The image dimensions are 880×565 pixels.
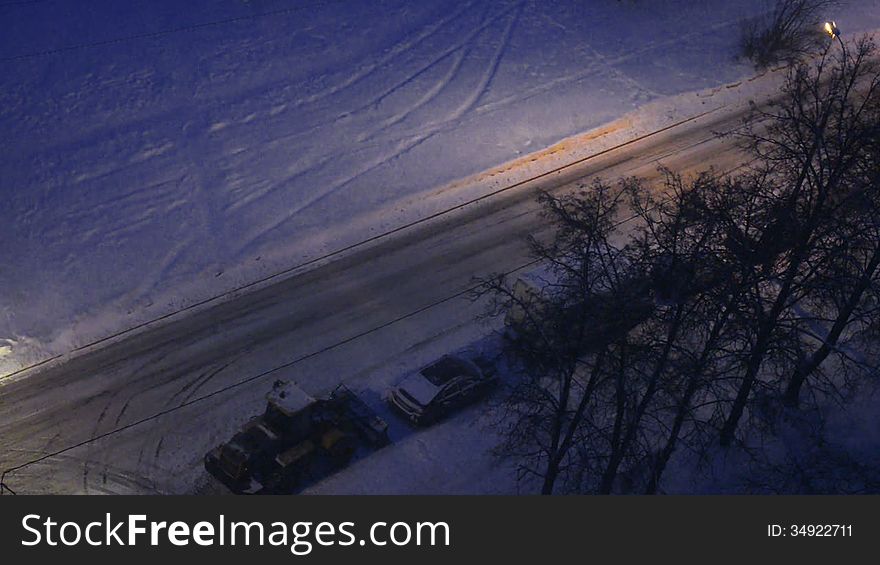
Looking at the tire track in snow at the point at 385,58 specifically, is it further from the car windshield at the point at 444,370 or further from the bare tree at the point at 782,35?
the car windshield at the point at 444,370

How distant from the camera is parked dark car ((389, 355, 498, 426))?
19.5 meters

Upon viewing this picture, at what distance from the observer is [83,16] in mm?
35094

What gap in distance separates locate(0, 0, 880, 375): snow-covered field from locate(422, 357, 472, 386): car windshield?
6.51 metres

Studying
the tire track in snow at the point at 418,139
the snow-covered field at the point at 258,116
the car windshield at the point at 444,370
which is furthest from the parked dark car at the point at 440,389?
the tire track in snow at the point at 418,139

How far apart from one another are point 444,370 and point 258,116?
14.5m

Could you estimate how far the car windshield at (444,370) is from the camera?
19891mm

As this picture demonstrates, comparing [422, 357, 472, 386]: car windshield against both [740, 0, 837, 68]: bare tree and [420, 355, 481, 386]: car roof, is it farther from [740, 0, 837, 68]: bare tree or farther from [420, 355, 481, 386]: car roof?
[740, 0, 837, 68]: bare tree

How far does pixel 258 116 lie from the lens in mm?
30391

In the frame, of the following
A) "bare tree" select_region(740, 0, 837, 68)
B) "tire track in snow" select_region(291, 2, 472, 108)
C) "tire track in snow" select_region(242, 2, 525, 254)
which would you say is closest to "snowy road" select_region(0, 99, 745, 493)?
"tire track in snow" select_region(242, 2, 525, 254)

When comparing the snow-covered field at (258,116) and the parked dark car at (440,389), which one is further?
the snow-covered field at (258,116)

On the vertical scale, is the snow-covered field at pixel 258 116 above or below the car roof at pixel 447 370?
above

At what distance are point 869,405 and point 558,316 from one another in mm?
9582

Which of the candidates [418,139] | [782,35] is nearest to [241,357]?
[418,139]

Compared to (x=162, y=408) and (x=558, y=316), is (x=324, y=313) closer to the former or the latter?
(x=162, y=408)
